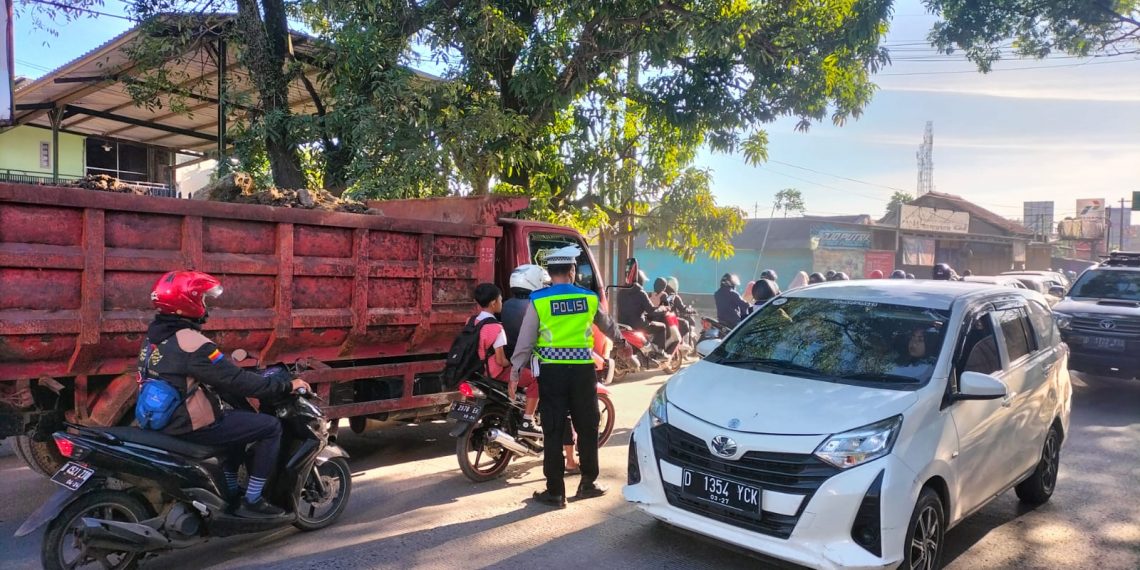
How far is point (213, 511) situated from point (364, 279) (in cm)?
204

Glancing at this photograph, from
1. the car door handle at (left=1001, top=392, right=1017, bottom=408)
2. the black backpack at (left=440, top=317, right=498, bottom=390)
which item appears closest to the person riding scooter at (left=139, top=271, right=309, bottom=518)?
the black backpack at (left=440, top=317, right=498, bottom=390)

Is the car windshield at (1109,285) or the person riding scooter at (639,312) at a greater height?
the car windshield at (1109,285)

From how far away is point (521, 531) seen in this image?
4.58 m

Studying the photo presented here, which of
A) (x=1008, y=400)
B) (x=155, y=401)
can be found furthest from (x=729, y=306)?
(x=155, y=401)

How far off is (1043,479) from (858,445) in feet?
8.81

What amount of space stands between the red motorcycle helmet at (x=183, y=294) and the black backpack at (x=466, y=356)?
78.4 inches

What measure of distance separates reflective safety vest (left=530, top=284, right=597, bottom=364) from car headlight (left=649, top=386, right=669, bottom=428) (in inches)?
32.1

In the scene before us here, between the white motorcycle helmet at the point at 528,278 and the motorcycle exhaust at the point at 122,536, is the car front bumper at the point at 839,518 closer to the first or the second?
the white motorcycle helmet at the point at 528,278

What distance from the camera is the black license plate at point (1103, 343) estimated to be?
9188 millimetres

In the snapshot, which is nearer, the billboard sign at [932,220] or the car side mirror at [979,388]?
the car side mirror at [979,388]

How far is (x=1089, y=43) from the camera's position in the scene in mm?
13531

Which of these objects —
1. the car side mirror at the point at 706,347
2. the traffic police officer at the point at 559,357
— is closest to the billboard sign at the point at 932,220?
the car side mirror at the point at 706,347

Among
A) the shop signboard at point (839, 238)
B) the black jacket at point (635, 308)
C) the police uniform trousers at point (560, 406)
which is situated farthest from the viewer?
the shop signboard at point (839, 238)

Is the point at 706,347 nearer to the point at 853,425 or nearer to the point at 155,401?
the point at 853,425
